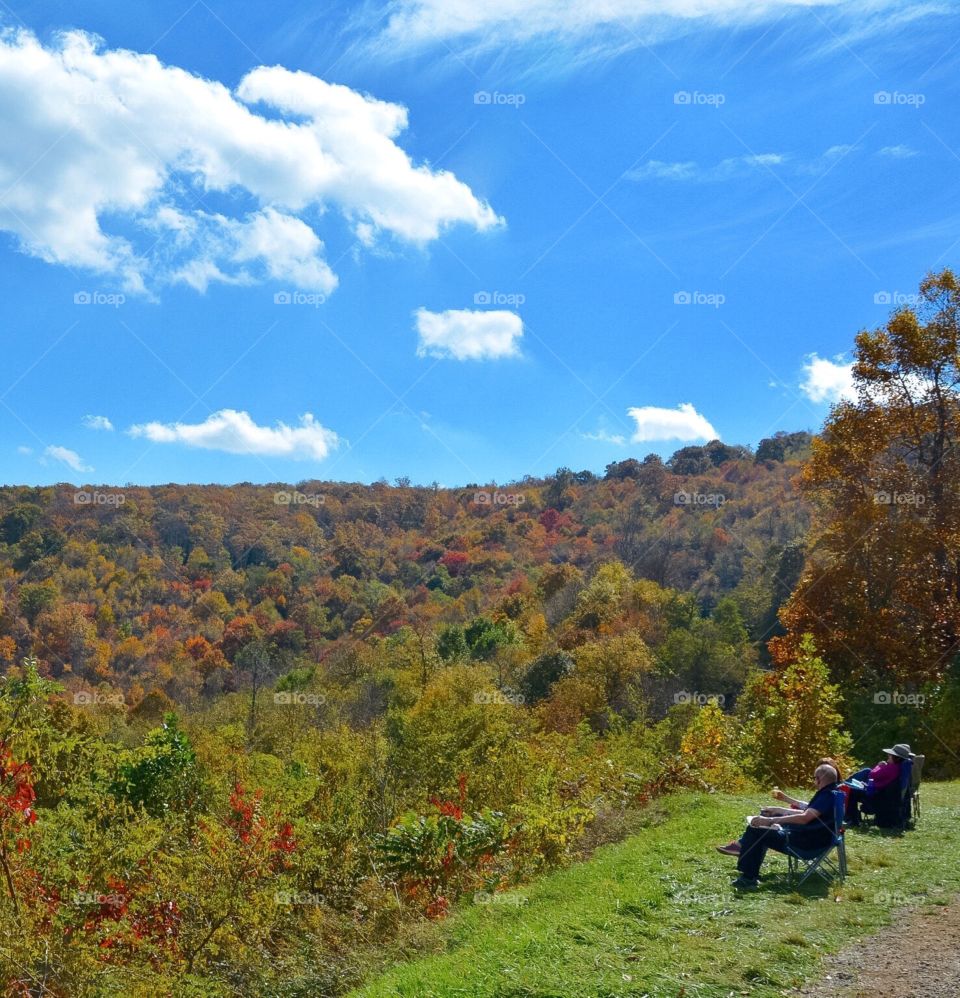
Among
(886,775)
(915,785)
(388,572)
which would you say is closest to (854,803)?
(886,775)

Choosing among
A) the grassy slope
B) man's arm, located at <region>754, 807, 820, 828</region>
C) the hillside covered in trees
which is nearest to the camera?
the grassy slope

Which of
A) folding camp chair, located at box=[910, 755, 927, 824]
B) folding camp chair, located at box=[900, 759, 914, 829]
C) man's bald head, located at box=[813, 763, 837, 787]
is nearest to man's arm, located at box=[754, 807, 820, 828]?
man's bald head, located at box=[813, 763, 837, 787]

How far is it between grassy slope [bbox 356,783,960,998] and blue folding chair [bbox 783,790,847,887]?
0.14 metres

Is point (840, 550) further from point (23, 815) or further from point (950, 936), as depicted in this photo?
point (23, 815)

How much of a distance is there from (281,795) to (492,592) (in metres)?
68.7

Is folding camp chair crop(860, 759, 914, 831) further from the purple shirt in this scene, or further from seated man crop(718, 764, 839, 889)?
seated man crop(718, 764, 839, 889)

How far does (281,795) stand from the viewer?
11.7m

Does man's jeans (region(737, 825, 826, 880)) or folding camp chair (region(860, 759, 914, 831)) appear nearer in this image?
man's jeans (region(737, 825, 826, 880))

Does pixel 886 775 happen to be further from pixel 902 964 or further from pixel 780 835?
pixel 902 964

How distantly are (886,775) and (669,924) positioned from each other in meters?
4.02

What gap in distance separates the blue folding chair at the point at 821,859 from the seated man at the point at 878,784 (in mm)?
1761

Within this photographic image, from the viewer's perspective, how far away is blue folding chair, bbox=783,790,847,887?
23.1ft

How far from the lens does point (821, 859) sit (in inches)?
277

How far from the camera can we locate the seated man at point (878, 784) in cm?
891
